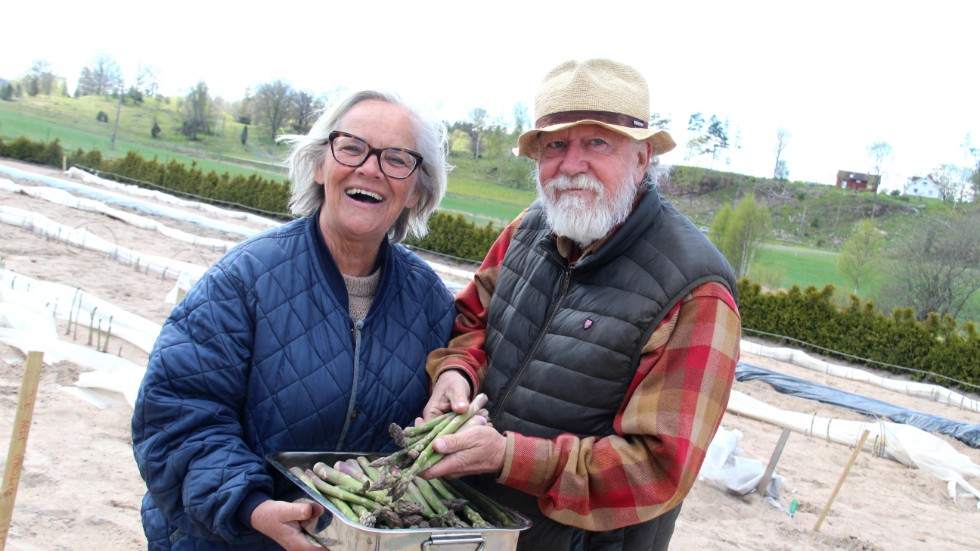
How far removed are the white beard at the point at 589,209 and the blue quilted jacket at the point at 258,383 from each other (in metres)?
0.60

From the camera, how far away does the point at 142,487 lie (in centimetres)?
454

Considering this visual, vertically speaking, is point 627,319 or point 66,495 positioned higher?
point 627,319

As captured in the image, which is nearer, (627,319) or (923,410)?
(627,319)

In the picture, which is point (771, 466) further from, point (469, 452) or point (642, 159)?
point (469, 452)

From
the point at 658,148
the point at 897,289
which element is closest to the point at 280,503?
the point at 658,148

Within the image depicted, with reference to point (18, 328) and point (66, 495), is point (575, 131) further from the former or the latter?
point (18, 328)

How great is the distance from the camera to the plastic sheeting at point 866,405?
31.6ft

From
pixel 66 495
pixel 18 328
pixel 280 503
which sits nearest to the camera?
pixel 280 503

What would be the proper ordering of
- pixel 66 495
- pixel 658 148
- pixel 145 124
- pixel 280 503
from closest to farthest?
pixel 280 503, pixel 658 148, pixel 66 495, pixel 145 124

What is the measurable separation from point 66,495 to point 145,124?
60918 millimetres

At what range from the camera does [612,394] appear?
207 cm

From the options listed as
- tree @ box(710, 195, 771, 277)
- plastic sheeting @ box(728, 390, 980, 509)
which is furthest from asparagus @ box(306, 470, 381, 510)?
tree @ box(710, 195, 771, 277)

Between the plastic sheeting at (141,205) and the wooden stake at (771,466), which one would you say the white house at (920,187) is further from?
the wooden stake at (771,466)

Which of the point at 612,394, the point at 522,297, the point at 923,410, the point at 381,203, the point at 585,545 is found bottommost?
the point at 923,410
